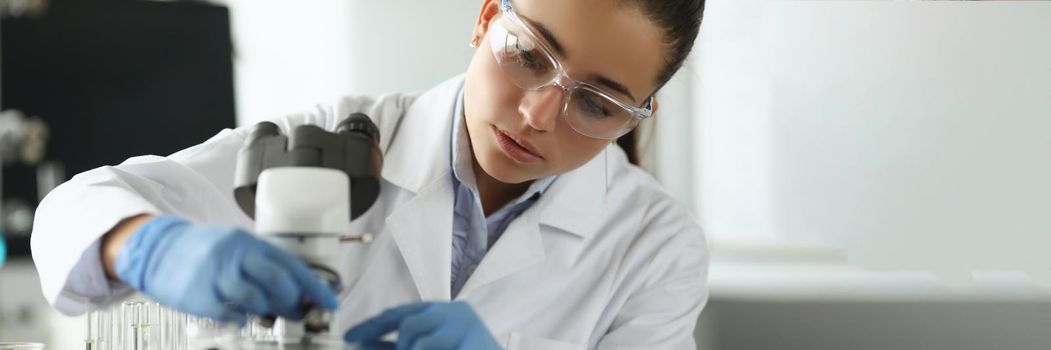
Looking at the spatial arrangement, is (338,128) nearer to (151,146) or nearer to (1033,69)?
(1033,69)

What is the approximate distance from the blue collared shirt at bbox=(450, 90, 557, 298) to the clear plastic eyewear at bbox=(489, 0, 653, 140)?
0.25m

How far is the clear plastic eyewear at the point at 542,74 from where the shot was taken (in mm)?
1288

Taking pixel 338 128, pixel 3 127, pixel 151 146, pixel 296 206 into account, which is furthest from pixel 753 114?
pixel 3 127

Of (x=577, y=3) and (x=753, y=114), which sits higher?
(x=577, y=3)

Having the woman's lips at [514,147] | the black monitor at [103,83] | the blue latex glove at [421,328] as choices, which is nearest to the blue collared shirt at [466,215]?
the woman's lips at [514,147]

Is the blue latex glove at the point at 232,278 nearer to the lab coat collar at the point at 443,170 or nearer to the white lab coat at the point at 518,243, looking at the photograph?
the white lab coat at the point at 518,243

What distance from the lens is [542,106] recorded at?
1305mm

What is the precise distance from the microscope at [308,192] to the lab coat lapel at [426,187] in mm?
439

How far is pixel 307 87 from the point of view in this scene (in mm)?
3750

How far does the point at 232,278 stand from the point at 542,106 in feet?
1.83

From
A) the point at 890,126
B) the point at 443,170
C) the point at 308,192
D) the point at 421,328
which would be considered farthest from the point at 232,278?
the point at 890,126

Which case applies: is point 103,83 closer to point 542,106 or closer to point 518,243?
point 518,243

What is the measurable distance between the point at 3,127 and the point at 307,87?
1.10 m

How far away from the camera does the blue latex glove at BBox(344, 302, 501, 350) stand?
1036 mm
